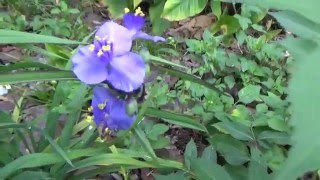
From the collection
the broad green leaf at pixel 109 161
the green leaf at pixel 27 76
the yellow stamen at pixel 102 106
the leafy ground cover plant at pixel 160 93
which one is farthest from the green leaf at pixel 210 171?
the green leaf at pixel 27 76

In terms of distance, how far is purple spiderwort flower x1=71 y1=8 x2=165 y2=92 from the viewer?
0.94 m

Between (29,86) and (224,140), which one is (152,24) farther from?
(224,140)

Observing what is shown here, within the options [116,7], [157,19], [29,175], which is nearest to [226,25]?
[157,19]

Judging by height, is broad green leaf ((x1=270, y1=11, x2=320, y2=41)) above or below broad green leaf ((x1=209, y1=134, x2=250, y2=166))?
above

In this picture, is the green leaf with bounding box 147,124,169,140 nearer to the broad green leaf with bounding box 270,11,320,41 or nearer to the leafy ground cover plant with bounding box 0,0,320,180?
the leafy ground cover plant with bounding box 0,0,320,180

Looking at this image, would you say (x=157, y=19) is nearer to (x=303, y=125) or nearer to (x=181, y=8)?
(x=181, y=8)

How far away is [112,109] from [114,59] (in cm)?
9

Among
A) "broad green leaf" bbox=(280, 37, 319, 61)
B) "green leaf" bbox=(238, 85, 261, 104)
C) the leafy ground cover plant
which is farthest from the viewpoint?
"green leaf" bbox=(238, 85, 261, 104)

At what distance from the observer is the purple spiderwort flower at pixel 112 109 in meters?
0.96

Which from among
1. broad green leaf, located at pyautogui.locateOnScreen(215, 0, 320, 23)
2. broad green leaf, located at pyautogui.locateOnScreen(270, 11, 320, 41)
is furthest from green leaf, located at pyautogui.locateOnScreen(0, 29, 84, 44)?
broad green leaf, located at pyautogui.locateOnScreen(215, 0, 320, 23)

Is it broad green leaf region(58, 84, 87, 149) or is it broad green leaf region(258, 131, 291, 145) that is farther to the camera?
broad green leaf region(258, 131, 291, 145)

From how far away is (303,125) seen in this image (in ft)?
0.93

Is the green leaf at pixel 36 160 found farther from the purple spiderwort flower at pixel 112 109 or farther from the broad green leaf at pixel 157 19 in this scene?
the broad green leaf at pixel 157 19

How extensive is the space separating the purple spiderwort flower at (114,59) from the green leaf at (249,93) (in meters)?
0.75
